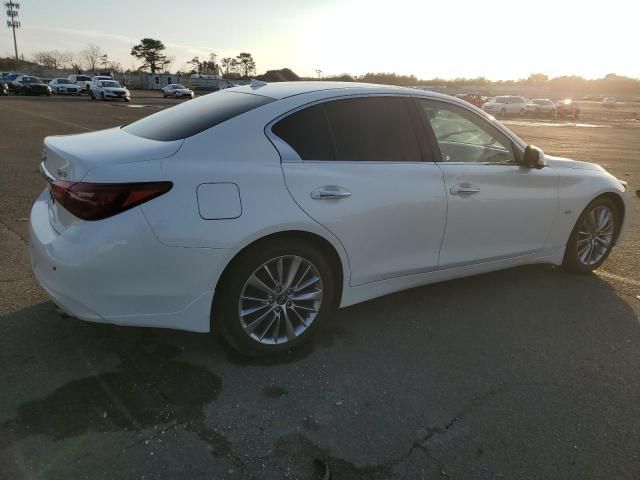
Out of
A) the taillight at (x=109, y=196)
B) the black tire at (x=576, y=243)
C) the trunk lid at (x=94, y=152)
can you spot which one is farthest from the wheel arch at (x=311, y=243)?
the black tire at (x=576, y=243)

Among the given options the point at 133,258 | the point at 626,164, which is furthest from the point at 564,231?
the point at 626,164

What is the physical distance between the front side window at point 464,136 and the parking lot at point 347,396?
119 centimetres

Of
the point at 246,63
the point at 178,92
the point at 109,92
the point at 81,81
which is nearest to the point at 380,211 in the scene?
the point at 109,92

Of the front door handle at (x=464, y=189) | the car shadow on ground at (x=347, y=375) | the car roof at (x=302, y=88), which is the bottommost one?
the car shadow on ground at (x=347, y=375)

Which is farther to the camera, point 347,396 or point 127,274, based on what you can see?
point 347,396

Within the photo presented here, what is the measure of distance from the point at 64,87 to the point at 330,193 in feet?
175

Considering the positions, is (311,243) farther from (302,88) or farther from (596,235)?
(596,235)

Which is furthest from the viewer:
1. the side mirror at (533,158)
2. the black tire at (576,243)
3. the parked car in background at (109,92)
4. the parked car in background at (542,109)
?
the parked car in background at (542,109)

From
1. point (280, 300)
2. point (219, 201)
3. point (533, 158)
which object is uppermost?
point (533, 158)

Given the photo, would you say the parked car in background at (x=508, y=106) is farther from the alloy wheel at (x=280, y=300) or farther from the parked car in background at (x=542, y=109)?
the alloy wheel at (x=280, y=300)

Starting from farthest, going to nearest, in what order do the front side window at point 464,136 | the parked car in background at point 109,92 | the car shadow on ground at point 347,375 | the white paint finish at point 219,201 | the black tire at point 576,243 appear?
the parked car in background at point 109,92 → the black tire at point 576,243 → the front side window at point 464,136 → the white paint finish at point 219,201 → the car shadow on ground at point 347,375

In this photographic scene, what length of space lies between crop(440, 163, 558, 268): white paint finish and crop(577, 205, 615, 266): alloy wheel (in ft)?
1.98

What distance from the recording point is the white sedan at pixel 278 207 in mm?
2775

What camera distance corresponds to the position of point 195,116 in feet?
11.4
